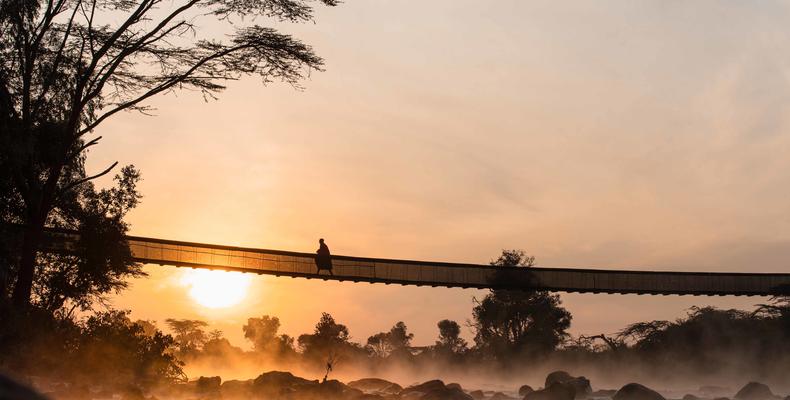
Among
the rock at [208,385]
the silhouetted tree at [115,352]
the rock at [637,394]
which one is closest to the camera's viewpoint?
the silhouetted tree at [115,352]

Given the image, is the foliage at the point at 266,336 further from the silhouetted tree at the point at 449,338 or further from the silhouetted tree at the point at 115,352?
the silhouetted tree at the point at 115,352

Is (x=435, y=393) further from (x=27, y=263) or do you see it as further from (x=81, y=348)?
(x=27, y=263)

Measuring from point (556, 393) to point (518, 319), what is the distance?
1525 inches

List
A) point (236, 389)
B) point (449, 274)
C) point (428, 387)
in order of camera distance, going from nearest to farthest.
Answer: point (449, 274)
point (428, 387)
point (236, 389)

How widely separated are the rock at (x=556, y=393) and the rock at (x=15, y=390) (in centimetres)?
3788

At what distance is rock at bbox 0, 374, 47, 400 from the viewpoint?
6.69ft

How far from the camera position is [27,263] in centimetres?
2312

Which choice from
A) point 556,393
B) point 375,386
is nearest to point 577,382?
point 556,393

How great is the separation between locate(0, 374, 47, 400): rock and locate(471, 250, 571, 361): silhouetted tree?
73947 millimetres

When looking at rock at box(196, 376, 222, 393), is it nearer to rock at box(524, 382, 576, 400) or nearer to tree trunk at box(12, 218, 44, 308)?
rock at box(524, 382, 576, 400)

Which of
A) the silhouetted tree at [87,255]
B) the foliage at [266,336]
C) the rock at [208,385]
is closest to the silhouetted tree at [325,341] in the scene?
the foliage at [266,336]

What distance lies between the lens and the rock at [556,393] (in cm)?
3862

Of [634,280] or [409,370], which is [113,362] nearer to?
[634,280]

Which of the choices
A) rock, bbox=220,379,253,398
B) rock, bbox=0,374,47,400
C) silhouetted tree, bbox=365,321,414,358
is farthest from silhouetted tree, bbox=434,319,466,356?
rock, bbox=0,374,47,400
